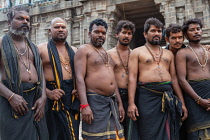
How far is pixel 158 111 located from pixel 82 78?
1.25 metres

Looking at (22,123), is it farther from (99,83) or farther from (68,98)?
(99,83)

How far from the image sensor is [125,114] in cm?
387

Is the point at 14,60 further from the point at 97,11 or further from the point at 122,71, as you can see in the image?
the point at 97,11

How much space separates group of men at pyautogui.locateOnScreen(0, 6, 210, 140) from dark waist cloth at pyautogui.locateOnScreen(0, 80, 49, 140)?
0.4 inches

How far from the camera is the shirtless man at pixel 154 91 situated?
11.6 feet

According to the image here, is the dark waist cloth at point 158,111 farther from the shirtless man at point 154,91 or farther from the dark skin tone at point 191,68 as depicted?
the dark skin tone at point 191,68

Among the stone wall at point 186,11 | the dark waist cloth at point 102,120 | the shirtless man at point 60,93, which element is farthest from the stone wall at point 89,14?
the dark waist cloth at point 102,120

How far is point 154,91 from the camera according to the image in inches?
142

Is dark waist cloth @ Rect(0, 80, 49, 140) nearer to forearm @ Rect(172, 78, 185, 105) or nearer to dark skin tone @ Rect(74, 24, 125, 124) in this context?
dark skin tone @ Rect(74, 24, 125, 124)

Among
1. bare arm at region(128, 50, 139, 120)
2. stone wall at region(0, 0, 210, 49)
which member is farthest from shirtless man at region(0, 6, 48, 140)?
stone wall at region(0, 0, 210, 49)

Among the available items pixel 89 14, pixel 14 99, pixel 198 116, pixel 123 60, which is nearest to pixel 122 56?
pixel 123 60

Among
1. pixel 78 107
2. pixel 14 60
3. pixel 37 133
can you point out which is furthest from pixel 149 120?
pixel 14 60

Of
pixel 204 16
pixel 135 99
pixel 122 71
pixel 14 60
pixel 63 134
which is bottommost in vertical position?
pixel 63 134

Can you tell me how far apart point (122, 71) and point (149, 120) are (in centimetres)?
92
